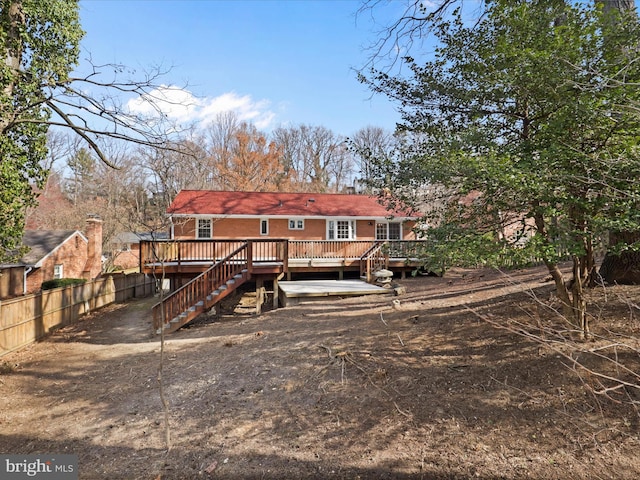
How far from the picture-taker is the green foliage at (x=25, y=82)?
714 centimetres

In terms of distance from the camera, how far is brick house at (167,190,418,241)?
17.9 metres

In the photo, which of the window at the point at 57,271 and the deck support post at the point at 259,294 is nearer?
the deck support post at the point at 259,294

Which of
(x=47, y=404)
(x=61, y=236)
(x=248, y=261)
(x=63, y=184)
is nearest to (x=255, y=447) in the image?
(x=47, y=404)

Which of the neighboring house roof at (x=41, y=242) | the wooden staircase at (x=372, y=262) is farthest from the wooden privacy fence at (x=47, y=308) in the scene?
the wooden staircase at (x=372, y=262)

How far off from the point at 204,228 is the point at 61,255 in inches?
360

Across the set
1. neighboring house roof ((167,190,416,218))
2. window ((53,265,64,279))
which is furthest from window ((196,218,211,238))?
window ((53,265,64,279))

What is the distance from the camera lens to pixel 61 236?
65.7 feet

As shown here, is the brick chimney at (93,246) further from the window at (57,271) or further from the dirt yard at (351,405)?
the dirt yard at (351,405)

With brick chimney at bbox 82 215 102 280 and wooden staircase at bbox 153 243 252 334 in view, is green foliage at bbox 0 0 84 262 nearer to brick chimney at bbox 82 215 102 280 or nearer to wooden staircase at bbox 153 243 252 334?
wooden staircase at bbox 153 243 252 334

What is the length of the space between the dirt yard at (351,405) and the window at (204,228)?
10102mm

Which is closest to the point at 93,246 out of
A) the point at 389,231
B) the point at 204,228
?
the point at 204,228

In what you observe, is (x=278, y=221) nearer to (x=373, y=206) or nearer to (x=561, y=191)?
(x=373, y=206)

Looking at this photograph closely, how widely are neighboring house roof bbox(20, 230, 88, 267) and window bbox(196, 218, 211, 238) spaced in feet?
27.5

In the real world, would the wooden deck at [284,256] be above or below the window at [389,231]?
below
